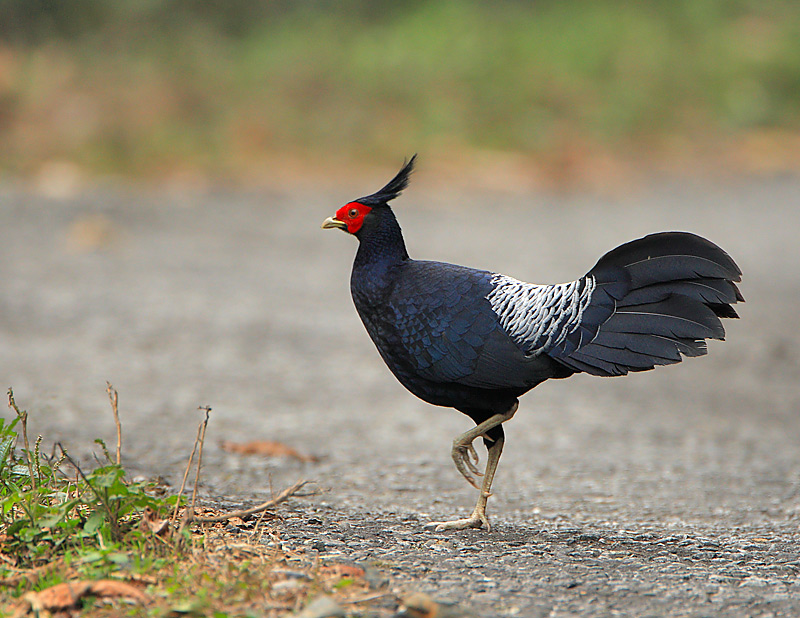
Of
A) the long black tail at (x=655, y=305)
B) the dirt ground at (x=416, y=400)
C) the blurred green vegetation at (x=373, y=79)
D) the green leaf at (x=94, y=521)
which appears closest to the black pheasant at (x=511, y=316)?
the long black tail at (x=655, y=305)

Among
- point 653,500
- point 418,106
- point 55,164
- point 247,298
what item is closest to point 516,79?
point 418,106

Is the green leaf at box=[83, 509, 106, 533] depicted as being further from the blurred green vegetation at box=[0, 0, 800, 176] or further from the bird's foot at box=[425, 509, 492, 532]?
the blurred green vegetation at box=[0, 0, 800, 176]

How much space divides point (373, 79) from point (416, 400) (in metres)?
10.0

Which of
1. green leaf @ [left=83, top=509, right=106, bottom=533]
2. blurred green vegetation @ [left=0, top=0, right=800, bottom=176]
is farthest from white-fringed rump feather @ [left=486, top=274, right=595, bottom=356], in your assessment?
blurred green vegetation @ [left=0, top=0, right=800, bottom=176]

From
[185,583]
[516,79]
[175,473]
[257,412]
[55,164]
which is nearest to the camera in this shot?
[185,583]

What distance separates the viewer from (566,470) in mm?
5254

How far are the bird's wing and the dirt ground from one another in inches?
24.4

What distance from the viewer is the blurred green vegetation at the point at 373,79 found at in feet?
44.3

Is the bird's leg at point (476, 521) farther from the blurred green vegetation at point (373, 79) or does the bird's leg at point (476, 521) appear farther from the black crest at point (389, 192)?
the blurred green vegetation at point (373, 79)

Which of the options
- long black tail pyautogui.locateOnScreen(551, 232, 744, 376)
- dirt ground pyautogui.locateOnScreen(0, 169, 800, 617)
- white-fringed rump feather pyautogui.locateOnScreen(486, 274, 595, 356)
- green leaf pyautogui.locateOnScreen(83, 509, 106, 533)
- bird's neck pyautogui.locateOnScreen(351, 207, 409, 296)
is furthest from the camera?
bird's neck pyautogui.locateOnScreen(351, 207, 409, 296)

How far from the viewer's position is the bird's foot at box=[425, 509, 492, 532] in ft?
12.2

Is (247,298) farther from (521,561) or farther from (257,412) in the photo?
(521,561)

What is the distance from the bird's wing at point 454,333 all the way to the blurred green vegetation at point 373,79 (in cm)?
943

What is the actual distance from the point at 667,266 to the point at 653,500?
144 centimetres
